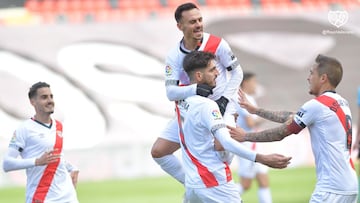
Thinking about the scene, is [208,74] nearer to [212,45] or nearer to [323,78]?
[212,45]

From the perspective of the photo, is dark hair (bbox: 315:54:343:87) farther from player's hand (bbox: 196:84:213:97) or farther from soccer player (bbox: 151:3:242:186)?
soccer player (bbox: 151:3:242:186)

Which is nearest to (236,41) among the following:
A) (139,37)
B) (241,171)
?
(139,37)

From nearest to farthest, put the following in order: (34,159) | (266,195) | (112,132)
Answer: (34,159)
(266,195)
(112,132)

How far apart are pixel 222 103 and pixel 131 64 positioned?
1007 centimetres

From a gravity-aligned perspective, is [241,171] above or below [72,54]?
below

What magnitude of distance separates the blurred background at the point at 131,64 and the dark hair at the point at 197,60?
9.79 meters

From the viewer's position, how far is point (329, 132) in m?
6.22

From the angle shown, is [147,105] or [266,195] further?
[147,105]

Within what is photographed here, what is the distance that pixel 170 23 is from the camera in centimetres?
1716

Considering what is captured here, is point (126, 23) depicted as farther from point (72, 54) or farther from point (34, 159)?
point (34, 159)

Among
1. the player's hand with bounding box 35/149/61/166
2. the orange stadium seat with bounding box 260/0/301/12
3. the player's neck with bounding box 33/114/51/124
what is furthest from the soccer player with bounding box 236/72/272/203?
the orange stadium seat with bounding box 260/0/301/12

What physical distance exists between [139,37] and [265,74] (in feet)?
8.62

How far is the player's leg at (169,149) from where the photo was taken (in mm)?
7543

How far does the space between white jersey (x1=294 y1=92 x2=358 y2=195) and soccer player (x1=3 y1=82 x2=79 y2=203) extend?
248cm
